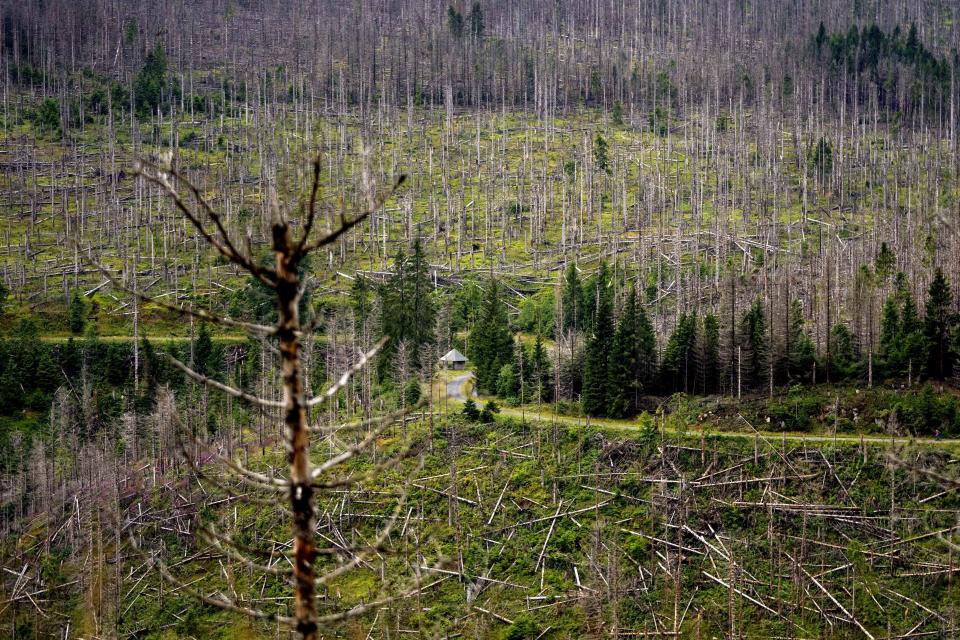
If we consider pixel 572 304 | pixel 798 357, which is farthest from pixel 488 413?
pixel 572 304

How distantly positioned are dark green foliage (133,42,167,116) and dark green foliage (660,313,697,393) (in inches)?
3565

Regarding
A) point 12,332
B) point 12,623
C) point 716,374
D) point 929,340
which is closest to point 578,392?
point 716,374

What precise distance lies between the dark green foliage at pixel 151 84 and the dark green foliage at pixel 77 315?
51094 millimetres

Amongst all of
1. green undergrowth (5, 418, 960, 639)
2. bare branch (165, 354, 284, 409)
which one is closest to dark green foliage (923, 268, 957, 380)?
green undergrowth (5, 418, 960, 639)

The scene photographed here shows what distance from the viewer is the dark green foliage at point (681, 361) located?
56719 mm

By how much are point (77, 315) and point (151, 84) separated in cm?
6083

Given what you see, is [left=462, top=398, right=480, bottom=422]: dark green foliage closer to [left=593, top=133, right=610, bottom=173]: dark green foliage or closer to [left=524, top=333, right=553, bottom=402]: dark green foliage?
[left=524, top=333, right=553, bottom=402]: dark green foliage

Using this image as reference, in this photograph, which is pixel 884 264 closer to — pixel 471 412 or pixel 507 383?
pixel 507 383

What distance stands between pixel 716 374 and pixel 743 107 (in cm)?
8541

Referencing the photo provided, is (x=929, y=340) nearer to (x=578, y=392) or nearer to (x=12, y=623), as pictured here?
(x=578, y=392)

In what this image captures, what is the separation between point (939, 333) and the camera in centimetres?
5434

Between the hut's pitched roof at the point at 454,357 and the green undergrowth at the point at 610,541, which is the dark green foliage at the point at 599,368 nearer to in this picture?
the green undergrowth at the point at 610,541

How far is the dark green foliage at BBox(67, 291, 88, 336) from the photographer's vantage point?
76.9 meters

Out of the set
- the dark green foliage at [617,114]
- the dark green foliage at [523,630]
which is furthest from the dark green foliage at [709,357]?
the dark green foliage at [617,114]
